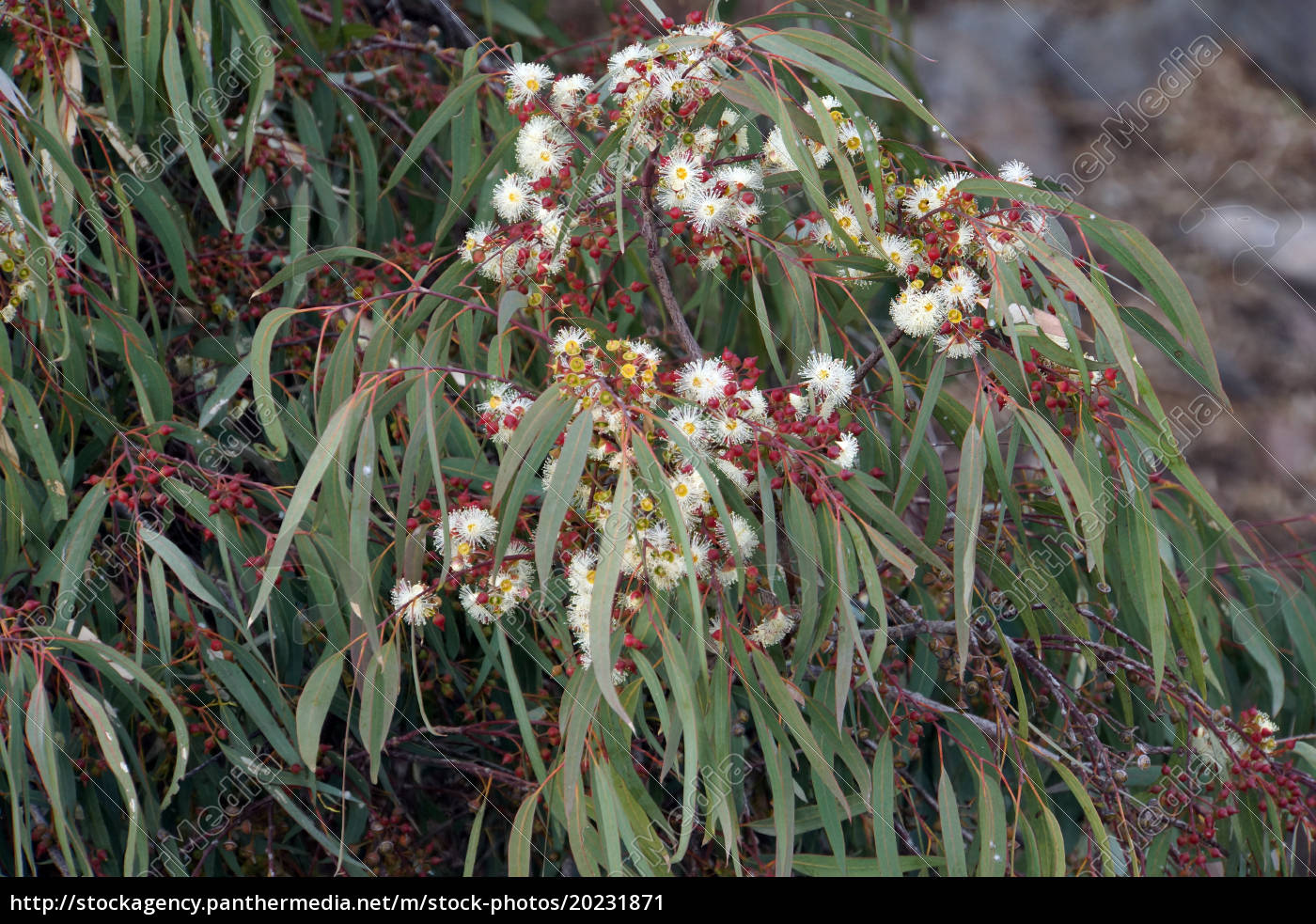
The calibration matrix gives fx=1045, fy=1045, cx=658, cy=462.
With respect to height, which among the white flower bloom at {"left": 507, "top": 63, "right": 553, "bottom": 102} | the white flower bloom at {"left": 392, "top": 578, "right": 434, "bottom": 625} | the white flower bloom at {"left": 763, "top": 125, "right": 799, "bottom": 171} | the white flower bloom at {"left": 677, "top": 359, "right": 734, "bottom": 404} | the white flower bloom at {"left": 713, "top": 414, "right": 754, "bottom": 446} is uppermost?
the white flower bloom at {"left": 507, "top": 63, "right": 553, "bottom": 102}

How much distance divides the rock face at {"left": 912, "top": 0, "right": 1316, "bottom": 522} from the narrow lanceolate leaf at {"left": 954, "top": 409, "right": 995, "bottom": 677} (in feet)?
5.55

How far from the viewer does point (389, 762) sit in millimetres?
1235

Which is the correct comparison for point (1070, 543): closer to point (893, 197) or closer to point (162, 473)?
point (893, 197)

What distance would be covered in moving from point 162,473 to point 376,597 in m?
0.23

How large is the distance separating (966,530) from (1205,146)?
2034 mm

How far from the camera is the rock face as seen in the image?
7.66 feet

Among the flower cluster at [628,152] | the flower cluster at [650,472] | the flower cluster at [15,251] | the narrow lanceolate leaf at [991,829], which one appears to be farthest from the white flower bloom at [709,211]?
the flower cluster at [15,251]

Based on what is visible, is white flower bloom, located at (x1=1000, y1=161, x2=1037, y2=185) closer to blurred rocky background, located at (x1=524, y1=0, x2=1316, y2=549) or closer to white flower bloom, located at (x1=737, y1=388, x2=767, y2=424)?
white flower bloom, located at (x1=737, y1=388, x2=767, y2=424)

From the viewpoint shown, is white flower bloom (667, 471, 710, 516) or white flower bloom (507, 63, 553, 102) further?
white flower bloom (507, 63, 553, 102)

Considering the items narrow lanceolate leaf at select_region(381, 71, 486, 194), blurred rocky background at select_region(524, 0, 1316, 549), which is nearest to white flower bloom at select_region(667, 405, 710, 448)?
narrow lanceolate leaf at select_region(381, 71, 486, 194)

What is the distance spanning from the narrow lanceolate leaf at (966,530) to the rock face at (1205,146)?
1.69 meters

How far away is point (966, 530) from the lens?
31.7 inches
